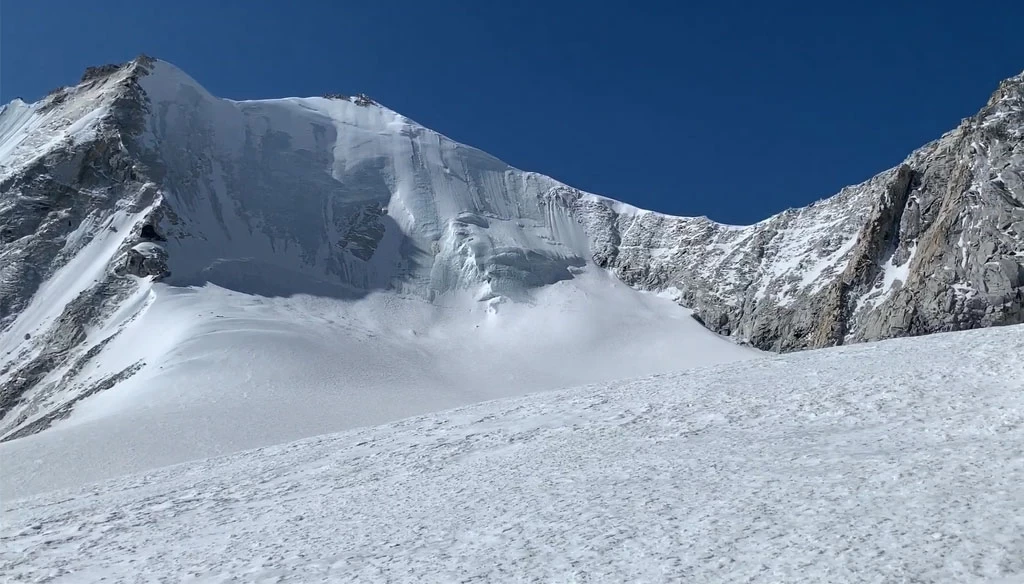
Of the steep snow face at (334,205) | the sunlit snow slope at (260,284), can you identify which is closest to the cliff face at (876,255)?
the sunlit snow slope at (260,284)

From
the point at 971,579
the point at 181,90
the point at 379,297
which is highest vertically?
the point at 181,90

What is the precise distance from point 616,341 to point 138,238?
38288mm

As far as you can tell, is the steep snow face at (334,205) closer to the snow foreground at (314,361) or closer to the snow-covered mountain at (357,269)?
the snow-covered mountain at (357,269)

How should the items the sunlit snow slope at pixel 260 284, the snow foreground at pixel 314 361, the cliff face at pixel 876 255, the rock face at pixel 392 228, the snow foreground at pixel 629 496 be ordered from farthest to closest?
the rock face at pixel 392 228 → the cliff face at pixel 876 255 → the sunlit snow slope at pixel 260 284 → the snow foreground at pixel 314 361 → the snow foreground at pixel 629 496

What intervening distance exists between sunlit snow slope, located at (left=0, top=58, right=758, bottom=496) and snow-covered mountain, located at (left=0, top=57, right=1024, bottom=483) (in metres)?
0.27

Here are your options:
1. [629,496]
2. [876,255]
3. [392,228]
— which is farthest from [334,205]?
[629,496]

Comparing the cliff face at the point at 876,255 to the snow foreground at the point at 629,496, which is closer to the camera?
the snow foreground at the point at 629,496

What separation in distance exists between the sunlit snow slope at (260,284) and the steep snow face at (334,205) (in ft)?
0.90

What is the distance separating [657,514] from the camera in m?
13.5

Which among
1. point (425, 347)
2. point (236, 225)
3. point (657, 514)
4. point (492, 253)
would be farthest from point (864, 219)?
point (657, 514)

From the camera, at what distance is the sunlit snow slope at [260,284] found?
4497cm

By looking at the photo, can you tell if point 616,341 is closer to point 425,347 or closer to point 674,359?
point 674,359

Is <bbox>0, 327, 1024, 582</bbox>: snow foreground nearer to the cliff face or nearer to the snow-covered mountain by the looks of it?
the snow-covered mountain

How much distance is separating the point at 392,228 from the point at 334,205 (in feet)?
21.5
